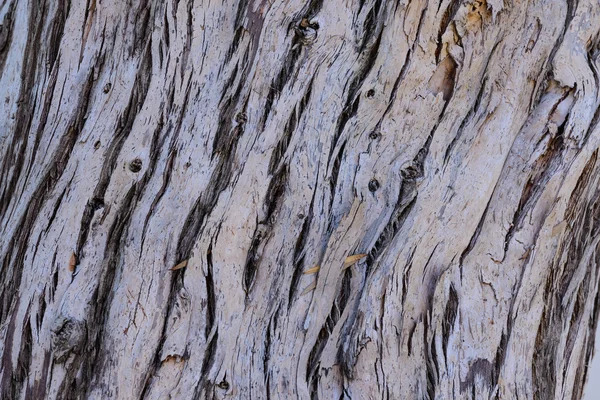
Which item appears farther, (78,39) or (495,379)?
(78,39)

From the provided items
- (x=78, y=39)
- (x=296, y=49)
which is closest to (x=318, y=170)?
(x=296, y=49)

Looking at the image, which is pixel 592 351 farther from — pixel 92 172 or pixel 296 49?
pixel 92 172

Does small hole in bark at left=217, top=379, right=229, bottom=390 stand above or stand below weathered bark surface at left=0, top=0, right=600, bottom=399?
below

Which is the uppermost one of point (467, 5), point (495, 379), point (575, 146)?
point (467, 5)

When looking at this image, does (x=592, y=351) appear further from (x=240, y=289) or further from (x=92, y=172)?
(x=92, y=172)

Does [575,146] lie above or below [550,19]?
below

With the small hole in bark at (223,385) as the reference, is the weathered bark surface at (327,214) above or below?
above

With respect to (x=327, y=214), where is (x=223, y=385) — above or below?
below
